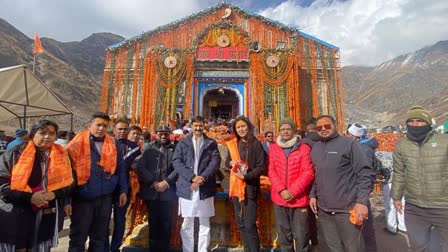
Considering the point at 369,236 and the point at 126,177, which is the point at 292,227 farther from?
the point at 126,177

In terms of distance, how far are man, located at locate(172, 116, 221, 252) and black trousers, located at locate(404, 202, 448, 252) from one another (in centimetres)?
215

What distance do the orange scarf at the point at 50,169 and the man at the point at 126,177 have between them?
605mm

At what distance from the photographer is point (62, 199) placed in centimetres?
260

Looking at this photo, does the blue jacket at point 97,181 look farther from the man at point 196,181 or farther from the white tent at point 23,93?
the white tent at point 23,93

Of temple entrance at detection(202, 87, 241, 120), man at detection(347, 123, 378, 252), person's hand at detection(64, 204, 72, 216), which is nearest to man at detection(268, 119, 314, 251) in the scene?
man at detection(347, 123, 378, 252)

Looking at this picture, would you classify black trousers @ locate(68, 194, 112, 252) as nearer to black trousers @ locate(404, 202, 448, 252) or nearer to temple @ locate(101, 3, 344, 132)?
black trousers @ locate(404, 202, 448, 252)

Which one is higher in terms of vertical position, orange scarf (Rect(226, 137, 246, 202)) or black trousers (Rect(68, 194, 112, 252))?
orange scarf (Rect(226, 137, 246, 202))

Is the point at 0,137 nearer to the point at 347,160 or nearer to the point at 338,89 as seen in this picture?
the point at 347,160

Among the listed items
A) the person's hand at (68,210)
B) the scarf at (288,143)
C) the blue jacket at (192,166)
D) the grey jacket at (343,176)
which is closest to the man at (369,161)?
the grey jacket at (343,176)

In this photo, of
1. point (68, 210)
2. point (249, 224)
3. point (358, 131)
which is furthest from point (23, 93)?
point (358, 131)

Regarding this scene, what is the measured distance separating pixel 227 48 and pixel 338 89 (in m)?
6.91

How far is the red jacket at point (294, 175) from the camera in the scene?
2744 millimetres

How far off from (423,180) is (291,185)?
49.4 inches

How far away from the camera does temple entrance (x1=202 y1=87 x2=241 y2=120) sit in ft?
54.2
